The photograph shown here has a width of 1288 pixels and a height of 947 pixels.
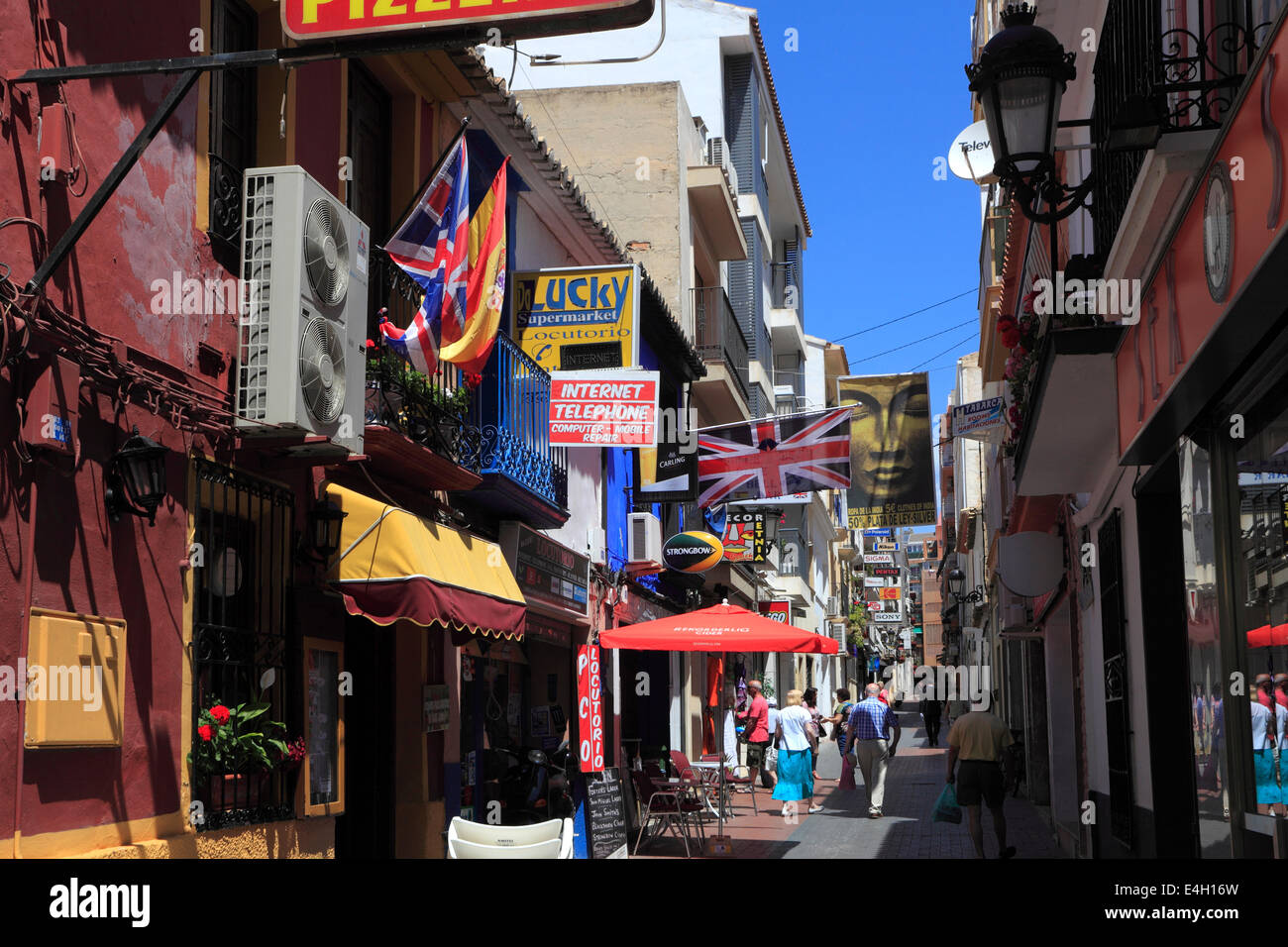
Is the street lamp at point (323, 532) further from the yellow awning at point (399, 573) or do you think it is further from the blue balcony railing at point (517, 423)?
the blue balcony railing at point (517, 423)

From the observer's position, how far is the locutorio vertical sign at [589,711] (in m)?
15.2

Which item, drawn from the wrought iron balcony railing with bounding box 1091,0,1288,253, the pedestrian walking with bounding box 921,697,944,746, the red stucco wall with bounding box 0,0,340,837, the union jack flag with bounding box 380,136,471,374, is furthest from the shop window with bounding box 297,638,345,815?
the pedestrian walking with bounding box 921,697,944,746

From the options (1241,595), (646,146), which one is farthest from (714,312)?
(1241,595)

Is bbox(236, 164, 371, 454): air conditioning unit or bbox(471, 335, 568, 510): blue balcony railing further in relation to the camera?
bbox(471, 335, 568, 510): blue balcony railing

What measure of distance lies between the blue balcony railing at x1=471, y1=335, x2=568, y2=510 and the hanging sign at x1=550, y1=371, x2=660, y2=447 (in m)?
0.22

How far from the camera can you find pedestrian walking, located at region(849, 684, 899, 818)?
19.0 meters

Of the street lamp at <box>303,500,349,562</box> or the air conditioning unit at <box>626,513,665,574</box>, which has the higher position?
the air conditioning unit at <box>626,513,665,574</box>

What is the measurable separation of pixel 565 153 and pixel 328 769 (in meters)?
16.6

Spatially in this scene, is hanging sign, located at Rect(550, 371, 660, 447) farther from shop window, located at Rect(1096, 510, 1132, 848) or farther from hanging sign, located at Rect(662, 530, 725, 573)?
hanging sign, located at Rect(662, 530, 725, 573)

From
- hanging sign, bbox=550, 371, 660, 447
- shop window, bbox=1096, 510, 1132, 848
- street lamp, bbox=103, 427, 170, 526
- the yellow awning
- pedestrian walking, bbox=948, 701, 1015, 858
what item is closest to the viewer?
street lamp, bbox=103, 427, 170, 526

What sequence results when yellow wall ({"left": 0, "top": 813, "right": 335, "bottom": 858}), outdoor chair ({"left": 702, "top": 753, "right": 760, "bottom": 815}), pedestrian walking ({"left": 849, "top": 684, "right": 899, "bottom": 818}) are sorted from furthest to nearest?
outdoor chair ({"left": 702, "top": 753, "right": 760, "bottom": 815})
pedestrian walking ({"left": 849, "top": 684, "right": 899, "bottom": 818})
yellow wall ({"left": 0, "top": 813, "right": 335, "bottom": 858})

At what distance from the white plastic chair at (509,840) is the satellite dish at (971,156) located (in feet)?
32.0

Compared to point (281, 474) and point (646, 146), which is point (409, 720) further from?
point (646, 146)

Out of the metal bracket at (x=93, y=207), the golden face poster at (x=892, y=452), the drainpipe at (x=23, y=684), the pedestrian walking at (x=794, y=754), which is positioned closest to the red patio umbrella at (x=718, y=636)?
the pedestrian walking at (x=794, y=754)
